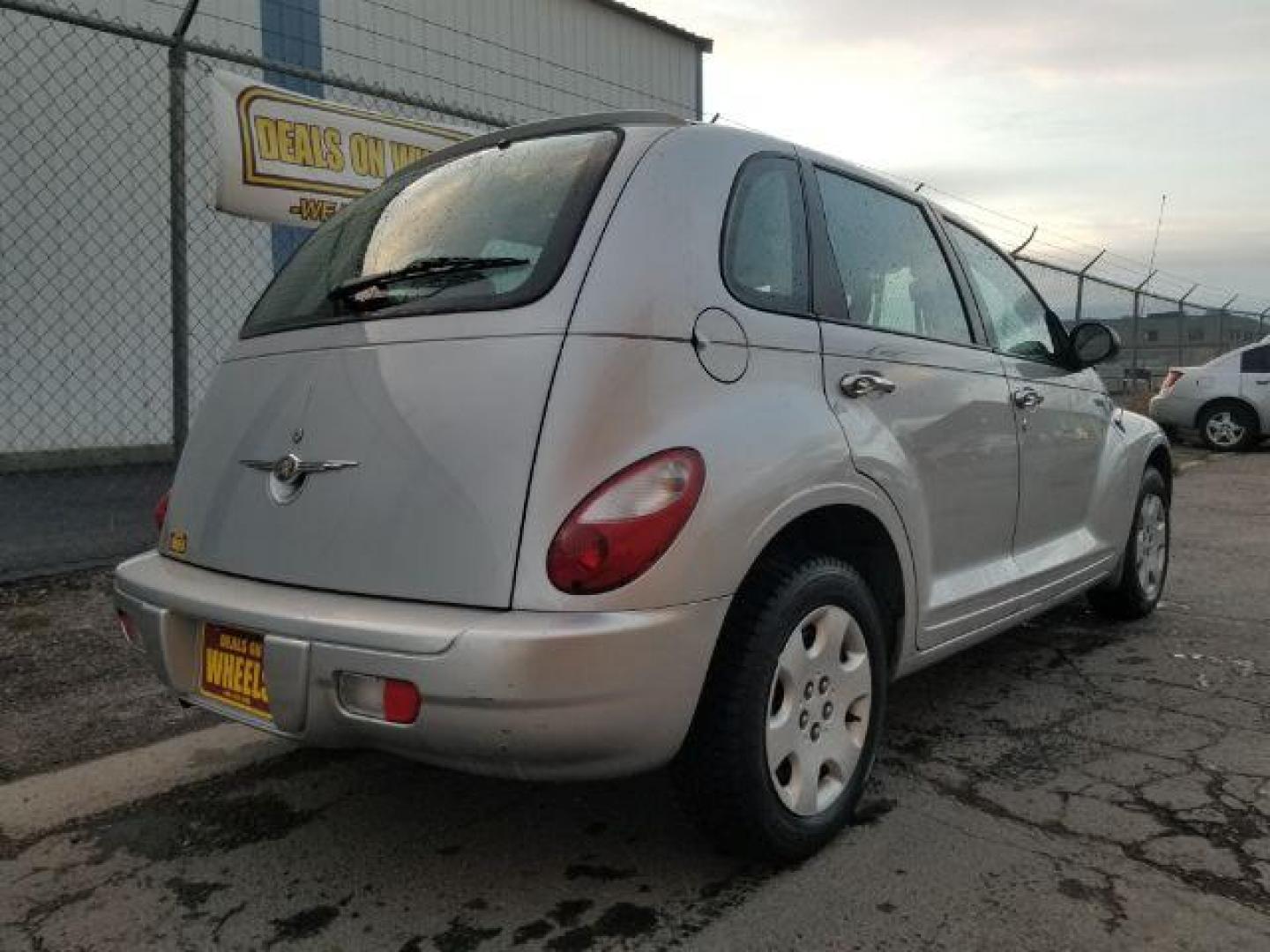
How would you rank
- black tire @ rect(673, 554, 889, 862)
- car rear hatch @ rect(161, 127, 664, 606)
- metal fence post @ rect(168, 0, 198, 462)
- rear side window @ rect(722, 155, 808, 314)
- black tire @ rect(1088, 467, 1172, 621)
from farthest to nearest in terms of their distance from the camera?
metal fence post @ rect(168, 0, 198, 462) → black tire @ rect(1088, 467, 1172, 621) → rear side window @ rect(722, 155, 808, 314) → black tire @ rect(673, 554, 889, 862) → car rear hatch @ rect(161, 127, 664, 606)

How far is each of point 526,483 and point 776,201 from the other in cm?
114

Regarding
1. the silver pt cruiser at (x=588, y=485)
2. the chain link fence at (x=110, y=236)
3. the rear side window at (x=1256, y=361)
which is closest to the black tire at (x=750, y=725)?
the silver pt cruiser at (x=588, y=485)

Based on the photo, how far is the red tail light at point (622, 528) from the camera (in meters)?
2.10

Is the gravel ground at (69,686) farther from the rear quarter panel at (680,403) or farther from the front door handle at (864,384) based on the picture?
the front door handle at (864,384)

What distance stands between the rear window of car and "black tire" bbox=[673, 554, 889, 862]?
2.77ft

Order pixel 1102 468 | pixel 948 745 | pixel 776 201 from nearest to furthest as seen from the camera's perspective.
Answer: pixel 776 201, pixel 948 745, pixel 1102 468

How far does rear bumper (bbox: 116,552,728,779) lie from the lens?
2045 millimetres

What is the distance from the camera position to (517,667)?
2.03 metres

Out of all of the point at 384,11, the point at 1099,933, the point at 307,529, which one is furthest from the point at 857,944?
the point at 384,11

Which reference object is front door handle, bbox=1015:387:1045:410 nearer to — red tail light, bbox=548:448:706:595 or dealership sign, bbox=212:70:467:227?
red tail light, bbox=548:448:706:595

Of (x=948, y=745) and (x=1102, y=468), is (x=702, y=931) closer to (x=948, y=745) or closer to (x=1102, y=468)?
(x=948, y=745)

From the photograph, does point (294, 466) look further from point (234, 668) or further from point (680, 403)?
point (680, 403)

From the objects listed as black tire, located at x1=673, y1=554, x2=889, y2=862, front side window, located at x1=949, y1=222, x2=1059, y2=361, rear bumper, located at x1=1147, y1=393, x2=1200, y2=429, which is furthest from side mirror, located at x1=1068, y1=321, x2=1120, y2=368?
rear bumper, located at x1=1147, y1=393, x2=1200, y2=429

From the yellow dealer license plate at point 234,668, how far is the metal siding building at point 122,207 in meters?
5.41
